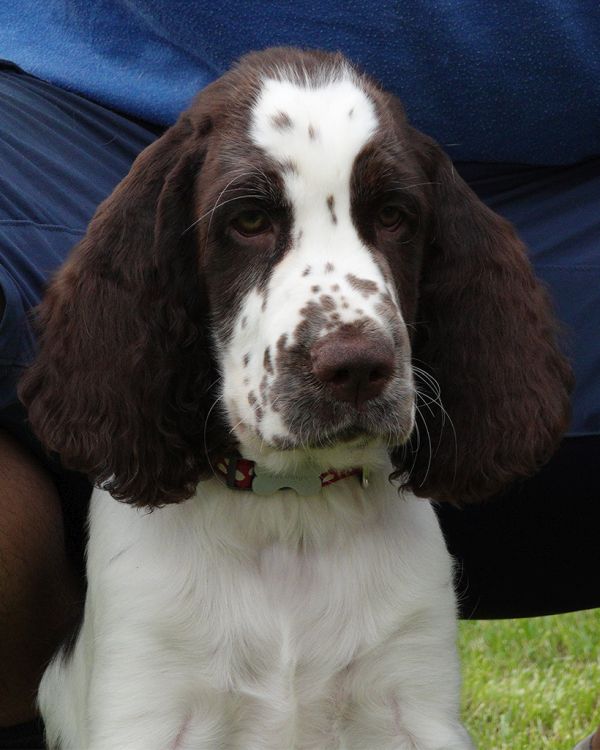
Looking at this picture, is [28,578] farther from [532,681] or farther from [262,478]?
[532,681]

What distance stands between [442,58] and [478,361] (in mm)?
931

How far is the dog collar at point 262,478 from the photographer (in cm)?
339

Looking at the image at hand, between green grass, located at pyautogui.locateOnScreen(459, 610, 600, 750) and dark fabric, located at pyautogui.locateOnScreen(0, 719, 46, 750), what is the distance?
51.9 inches

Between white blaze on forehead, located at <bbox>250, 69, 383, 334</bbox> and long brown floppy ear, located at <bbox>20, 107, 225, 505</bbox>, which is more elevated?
white blaze on forehead, located at <bbox>250, 69, 383, 334</bbox>

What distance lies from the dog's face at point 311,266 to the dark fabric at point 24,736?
1.47m

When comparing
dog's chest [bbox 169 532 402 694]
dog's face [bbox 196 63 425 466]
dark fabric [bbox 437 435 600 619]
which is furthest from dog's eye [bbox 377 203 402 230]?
dark fabric [bbox 437 435 600 619]

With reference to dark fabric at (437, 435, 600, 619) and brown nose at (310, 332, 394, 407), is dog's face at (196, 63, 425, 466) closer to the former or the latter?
brown nose at (310, 332, 394, 407)

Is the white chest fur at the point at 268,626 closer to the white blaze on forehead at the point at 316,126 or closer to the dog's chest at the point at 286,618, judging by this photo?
the dog's chest at the point at 286,618

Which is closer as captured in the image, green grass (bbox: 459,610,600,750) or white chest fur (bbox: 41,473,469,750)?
white chest fur (bbox: 41,473,469,750)

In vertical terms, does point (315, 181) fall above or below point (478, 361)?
above

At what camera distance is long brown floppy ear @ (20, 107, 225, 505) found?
3273 mm

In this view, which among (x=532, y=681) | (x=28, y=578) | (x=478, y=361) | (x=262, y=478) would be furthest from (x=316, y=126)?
(x=532, y=681)

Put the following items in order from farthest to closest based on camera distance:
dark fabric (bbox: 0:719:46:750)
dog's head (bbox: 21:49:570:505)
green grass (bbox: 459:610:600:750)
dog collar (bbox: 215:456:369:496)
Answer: green grass (bbox: 459:610:600:750) → dark fabric (bbox: 0:719:46:750) → dog collar (bbox: 215:456:369:496) → dog's head (bbox: 21:49:570:505)

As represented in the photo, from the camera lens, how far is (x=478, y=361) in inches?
136
